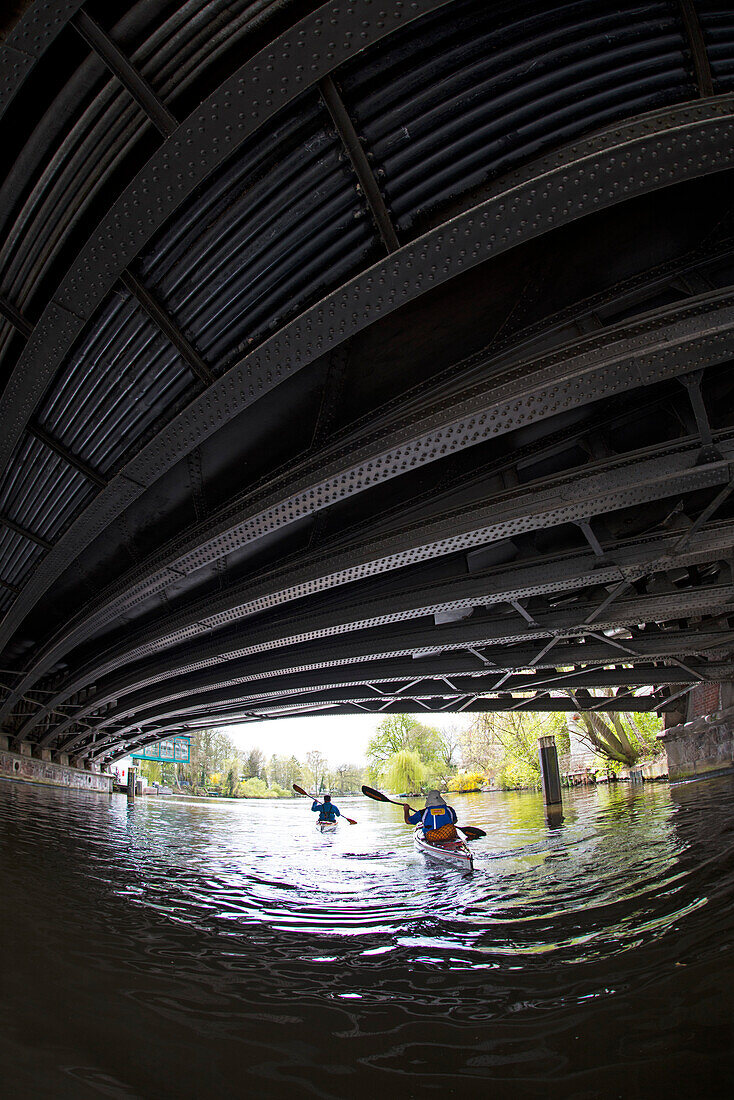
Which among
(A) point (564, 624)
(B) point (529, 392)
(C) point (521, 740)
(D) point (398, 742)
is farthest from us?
(D) point (398, 742)

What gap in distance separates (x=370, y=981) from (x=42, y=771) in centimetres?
2350

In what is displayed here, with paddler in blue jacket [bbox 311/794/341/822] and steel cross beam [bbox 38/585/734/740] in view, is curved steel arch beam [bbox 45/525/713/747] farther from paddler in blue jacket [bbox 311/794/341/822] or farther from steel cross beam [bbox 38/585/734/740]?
paddler in blue jacket [bbox 311/794/341/822]

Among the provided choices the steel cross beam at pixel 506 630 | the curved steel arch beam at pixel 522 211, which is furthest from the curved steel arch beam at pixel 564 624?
Answer: the curved steel arch beam at pixel 522 211

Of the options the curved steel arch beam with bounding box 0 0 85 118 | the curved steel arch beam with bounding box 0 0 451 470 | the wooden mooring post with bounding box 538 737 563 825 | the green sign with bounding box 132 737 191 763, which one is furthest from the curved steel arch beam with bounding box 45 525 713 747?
the green sign with bounding box 132 737 191 763

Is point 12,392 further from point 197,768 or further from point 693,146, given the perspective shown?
point 197,768

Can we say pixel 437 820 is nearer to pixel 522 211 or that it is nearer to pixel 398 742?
pixel 522 211

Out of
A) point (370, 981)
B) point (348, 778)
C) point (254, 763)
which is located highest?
point (370, 981)

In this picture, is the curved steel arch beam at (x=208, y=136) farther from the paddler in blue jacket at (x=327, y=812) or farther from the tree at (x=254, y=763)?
the tree at (x=254, y=763)

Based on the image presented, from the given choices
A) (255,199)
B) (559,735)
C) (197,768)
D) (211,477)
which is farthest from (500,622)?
(197,768)

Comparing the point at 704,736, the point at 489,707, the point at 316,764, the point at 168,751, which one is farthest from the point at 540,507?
the point at 316,764

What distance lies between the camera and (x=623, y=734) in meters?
26.1

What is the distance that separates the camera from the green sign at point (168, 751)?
4061cm

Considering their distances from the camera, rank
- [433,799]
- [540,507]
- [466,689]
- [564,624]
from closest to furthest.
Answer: [540,507] → [564,624] → [433,799] → [466,689]

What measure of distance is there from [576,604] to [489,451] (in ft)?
11.9
